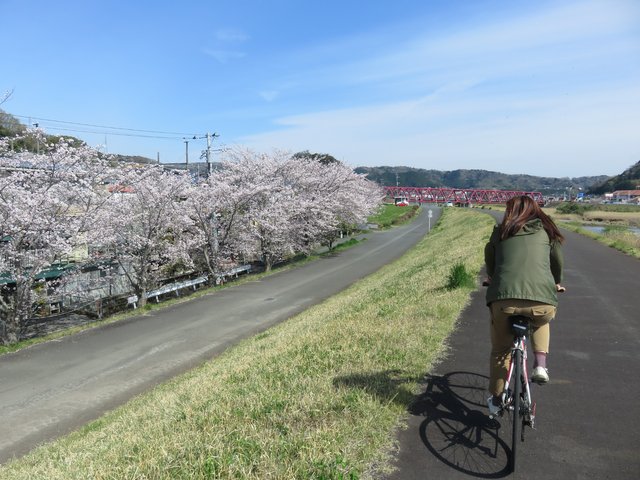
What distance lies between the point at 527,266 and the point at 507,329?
0.55 metres

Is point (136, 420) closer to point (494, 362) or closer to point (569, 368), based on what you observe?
point (494, 362)

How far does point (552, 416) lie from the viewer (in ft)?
13.8

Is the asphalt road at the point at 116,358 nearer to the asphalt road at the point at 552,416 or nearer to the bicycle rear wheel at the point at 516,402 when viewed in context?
the asphalt road at the point at 552,416

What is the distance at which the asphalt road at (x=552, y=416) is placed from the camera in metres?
3.42

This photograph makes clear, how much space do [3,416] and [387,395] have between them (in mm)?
7887

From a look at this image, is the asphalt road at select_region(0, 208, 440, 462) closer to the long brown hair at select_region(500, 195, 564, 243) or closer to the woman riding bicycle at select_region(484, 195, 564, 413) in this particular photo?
the woman riding bicycle at select_region(484, 195, 564, 413)

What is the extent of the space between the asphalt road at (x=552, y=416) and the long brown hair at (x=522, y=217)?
1.65 m

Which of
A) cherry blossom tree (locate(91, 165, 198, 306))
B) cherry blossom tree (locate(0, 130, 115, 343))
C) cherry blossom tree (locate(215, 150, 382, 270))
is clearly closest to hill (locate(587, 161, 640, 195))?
cherry blossom tree (locate(215, 150, 382, 270))

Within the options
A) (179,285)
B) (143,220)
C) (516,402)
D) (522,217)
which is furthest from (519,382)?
(179,285)

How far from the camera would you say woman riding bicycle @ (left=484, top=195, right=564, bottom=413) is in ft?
12.1

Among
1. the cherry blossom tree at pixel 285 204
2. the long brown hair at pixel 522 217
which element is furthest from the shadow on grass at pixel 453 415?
the cherry blossom tree at pixel 285 204

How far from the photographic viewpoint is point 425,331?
6828mm

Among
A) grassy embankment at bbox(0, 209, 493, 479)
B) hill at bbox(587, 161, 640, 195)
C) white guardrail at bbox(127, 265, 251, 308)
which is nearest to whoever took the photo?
grassy embankment at bbox(0, 209, 493, 479)

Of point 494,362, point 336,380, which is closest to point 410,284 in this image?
point 336,380
